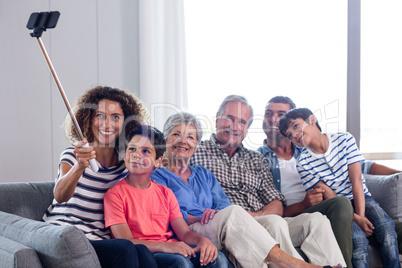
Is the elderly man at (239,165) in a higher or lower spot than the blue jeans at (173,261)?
higher

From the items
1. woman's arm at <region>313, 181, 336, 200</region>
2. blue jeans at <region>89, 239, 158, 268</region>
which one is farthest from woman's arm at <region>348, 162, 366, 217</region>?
blue jeans at <region>89, 239, 158, 268</region>

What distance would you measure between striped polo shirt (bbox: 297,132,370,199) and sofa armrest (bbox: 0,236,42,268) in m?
1.55

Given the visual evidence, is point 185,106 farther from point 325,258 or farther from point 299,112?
point 325,258

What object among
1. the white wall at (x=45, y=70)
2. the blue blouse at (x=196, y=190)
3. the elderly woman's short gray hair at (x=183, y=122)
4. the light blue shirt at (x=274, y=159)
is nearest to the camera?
the blue blouse at (x=196, y=190)

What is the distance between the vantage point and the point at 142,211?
194 centimetres

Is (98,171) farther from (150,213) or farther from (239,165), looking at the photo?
(239,165)

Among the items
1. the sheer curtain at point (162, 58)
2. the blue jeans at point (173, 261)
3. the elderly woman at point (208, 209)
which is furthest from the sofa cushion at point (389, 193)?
the sheer curtain at point (162, 58)

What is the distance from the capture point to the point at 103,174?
6.60ft

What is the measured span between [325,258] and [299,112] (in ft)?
2.79

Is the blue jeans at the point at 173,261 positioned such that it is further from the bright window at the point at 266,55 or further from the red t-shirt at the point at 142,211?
the bright window at the point at 266,55

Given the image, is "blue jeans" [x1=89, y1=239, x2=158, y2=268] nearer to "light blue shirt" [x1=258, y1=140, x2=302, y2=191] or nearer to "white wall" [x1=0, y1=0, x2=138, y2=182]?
"light blue shirt" [x1=258, y1=140, x2=302, y2=191]

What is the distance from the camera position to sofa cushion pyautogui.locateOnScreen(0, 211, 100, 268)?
1479 mm

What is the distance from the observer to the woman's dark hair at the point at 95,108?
2.12 meters

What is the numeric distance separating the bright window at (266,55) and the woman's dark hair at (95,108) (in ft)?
4.48
